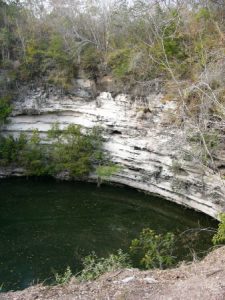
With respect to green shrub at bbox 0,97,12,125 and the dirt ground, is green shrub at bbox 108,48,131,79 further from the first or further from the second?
the dirt ground

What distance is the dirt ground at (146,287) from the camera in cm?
586

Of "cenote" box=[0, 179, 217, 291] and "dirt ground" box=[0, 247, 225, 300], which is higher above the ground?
"dirt ground" box=[0, 247, 225, 300]

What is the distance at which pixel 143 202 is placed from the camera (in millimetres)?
16859

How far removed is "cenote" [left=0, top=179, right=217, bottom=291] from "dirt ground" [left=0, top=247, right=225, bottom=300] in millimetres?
4555

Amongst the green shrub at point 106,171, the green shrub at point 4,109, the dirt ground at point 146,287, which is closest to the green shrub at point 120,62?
the green shrub at point 106,171

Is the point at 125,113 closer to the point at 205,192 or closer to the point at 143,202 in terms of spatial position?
the point at 143,202

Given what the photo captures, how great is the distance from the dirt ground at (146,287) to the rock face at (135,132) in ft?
24.0

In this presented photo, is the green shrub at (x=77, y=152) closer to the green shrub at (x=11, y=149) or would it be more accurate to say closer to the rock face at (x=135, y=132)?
the rock face at (x=135, y=132)

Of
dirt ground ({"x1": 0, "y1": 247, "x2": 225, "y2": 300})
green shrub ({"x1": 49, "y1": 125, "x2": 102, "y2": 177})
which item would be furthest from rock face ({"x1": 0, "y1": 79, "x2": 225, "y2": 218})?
dirt ground ({"x1": 0, "y1": 247, "x2": 225, "y2": 300})

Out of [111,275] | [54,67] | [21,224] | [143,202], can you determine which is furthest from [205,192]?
[54,67]

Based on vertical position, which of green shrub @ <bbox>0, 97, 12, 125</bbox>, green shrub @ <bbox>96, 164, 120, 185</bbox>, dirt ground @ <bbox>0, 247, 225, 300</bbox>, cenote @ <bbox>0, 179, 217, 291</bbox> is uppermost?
green shrub @ <bbox>0, 97, 12, 125</bbox>

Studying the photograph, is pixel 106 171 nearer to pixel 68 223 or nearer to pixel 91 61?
pixel 68 223

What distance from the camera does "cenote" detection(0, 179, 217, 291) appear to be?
12180mm

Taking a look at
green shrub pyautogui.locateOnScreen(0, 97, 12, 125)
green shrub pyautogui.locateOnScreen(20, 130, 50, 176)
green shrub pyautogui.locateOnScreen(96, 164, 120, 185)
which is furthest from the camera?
green shrub pyautogui.locateOnScreen(0, 97, 12, 125)
